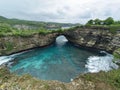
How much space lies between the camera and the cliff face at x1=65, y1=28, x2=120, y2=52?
7432 centimetres

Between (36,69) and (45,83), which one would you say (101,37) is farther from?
(45,83)

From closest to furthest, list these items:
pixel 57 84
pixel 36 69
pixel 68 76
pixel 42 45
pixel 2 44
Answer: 1. pixel 57 84
2. pixel 68 76
3. pixel 36 69
4. pixel 2 44
5. pixel 42 45

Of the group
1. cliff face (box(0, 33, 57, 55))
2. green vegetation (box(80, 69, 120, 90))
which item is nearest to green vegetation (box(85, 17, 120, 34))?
cliff face (box(0, 33, 57, 55))

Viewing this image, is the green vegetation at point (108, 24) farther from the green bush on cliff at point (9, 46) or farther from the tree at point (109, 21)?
the green bush on cliff at point (9, 46)

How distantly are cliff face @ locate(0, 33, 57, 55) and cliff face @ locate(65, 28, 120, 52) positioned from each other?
11.9 m

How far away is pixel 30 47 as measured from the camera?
85000 millimetres

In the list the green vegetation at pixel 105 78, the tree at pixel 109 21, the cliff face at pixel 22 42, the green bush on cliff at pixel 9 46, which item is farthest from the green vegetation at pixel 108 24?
the green vegetation at pixel 105 78

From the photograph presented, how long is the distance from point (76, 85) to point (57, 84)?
2292 millimetres

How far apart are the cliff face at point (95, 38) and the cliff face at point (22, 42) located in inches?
469

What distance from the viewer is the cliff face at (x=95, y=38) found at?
7432 cm

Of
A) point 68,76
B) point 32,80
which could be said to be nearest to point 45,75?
point 68,76

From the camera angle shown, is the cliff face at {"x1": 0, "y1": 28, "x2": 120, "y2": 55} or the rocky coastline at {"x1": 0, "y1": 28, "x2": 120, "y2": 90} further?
the cliff face at {"x1": 0, "y1": 28, "x2": 120, "y2": 55}

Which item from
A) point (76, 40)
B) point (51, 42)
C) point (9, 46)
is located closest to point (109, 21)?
point (76, 40)

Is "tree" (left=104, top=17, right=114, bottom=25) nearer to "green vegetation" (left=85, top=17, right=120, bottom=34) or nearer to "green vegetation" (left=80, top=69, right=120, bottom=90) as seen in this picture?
"green vegetation" (left=85, top=17, right=120, bottom=34)
